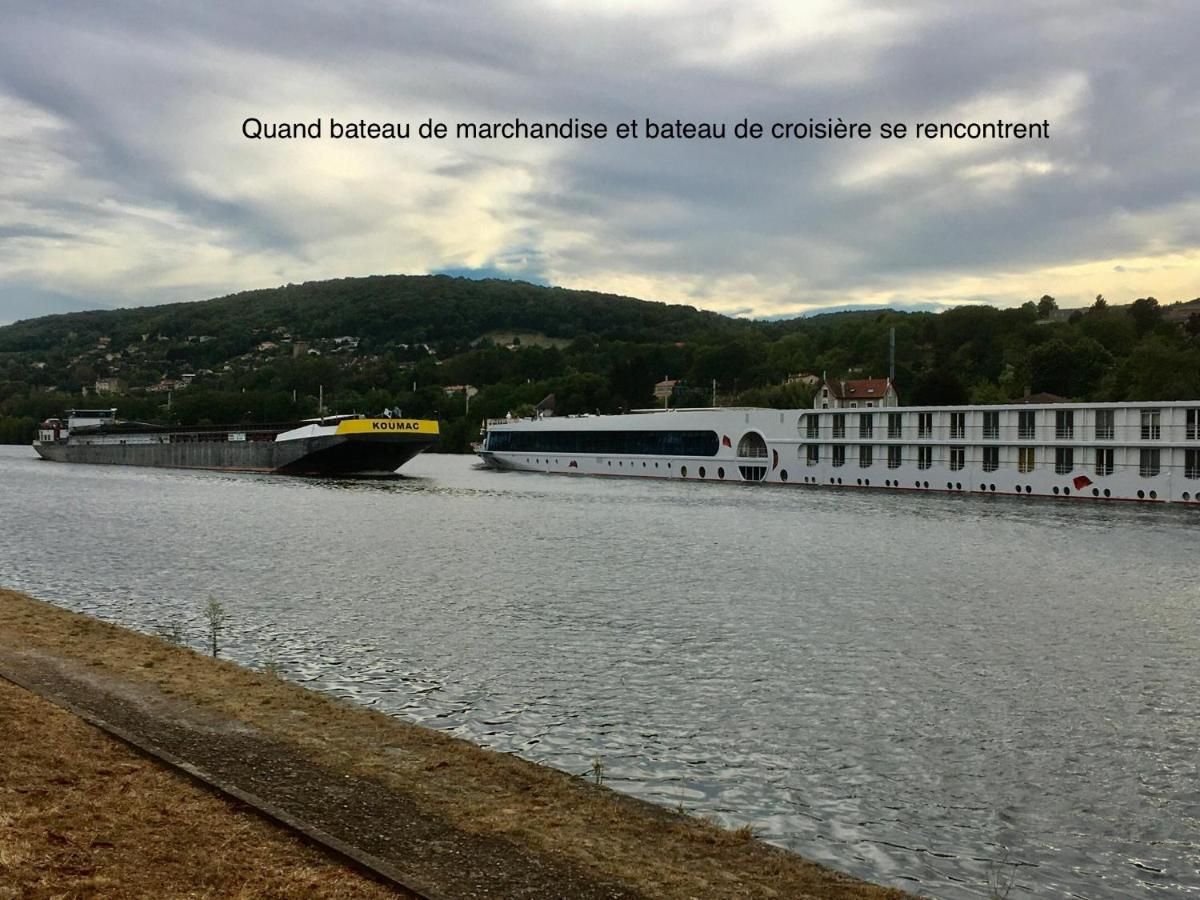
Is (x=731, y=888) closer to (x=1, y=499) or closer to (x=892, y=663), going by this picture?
(x=892, y=663)

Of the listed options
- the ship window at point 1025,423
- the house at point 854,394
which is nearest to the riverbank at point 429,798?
the ship window at point 1025,423

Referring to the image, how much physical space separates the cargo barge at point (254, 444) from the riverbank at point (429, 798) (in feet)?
274

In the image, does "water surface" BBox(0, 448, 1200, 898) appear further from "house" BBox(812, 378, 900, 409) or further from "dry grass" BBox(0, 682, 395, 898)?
"house" BBox(812, 378, 900, 409)

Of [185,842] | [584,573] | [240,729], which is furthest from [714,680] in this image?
[584,573]

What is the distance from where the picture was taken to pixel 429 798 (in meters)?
11.0

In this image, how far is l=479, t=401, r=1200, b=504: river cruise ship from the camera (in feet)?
247

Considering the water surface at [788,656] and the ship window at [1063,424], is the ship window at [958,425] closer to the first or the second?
the ship window at [1063,424]

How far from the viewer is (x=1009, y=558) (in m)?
40.7

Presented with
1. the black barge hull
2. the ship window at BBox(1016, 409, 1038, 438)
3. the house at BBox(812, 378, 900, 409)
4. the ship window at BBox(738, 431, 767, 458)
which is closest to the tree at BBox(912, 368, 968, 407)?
the house at BBox(812, 378, 900, 409)

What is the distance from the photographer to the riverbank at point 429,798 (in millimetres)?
9141

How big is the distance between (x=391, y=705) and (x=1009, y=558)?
31.3m

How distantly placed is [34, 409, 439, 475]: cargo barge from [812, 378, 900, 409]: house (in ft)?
263

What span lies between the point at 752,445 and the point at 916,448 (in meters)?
17.1

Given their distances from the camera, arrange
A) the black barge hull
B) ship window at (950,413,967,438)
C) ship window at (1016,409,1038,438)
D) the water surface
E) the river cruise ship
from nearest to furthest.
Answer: the water surface
the river cruise ship
ship window at (1016,409,1038,438)
ship window at (950,413,967,438)
the black barge hull
